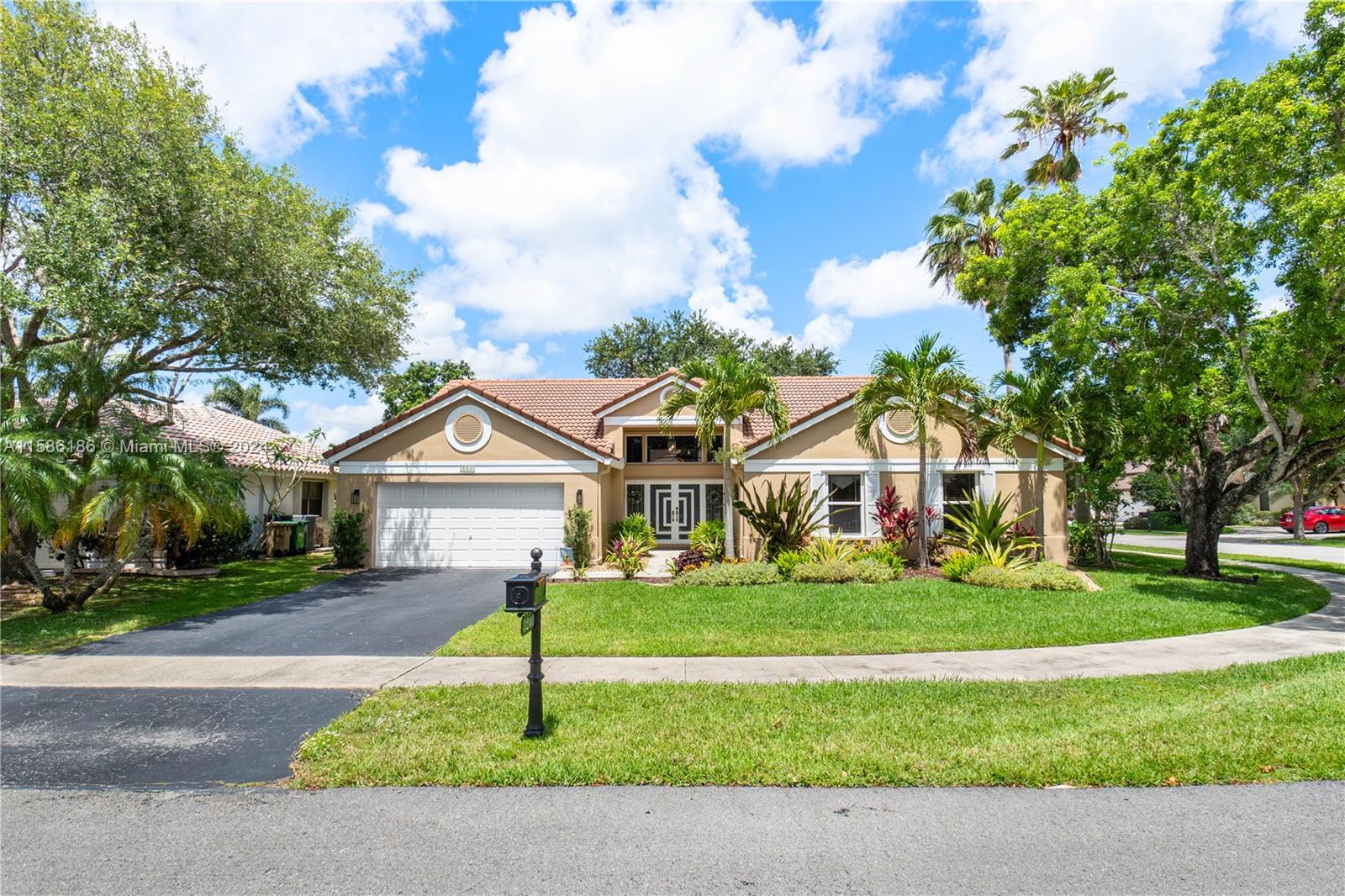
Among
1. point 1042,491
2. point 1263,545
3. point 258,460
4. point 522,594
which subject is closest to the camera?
point 522,594

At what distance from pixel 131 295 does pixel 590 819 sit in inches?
502

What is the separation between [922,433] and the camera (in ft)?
50.5

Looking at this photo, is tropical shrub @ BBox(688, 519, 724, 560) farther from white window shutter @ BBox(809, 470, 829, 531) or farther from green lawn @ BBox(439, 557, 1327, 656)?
white window shutter @ BBox(809, 470, 829, 531)

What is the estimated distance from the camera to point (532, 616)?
232 inches

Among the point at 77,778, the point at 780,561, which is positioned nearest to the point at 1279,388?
the point at 780,561

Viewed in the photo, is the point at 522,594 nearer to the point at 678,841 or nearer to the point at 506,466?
the point at 678,841

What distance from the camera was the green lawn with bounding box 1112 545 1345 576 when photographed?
62.0 feet

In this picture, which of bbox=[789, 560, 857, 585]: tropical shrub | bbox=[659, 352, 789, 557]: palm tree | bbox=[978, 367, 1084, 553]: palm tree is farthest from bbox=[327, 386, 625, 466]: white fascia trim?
bbox=[978, 367, 1084, 553]: palm tree

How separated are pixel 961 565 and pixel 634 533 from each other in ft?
26.5

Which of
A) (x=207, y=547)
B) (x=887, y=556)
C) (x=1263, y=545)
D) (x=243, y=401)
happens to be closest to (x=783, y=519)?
(x=887, y=556)

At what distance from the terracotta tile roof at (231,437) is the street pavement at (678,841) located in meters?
15.3

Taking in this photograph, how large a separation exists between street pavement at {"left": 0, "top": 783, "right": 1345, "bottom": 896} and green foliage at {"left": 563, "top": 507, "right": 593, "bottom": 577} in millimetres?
11889

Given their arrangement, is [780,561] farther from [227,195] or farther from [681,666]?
[227,195]

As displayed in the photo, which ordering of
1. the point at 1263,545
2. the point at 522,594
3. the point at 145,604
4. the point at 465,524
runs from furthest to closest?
the point at 1263,545 → the point at 465,524 → the point at 145,604 → the point at 522,594
